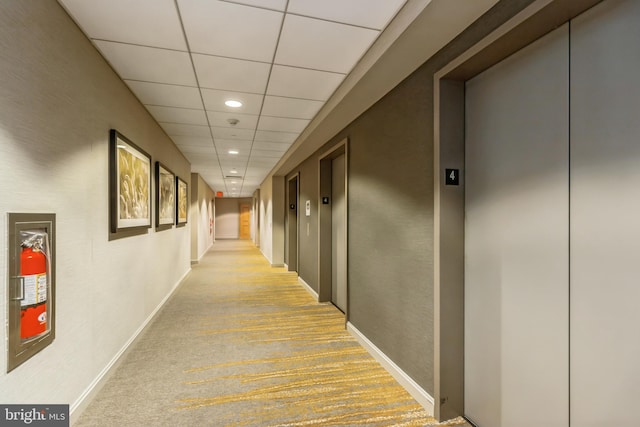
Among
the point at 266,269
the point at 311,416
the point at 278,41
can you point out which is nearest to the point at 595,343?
the point at 311,416

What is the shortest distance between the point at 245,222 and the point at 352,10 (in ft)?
55.9

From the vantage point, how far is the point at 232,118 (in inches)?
151

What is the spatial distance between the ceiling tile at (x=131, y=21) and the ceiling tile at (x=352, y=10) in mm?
784

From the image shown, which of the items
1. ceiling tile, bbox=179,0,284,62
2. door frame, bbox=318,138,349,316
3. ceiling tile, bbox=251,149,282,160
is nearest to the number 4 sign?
ceiling tile, bbox=179,0,284,62

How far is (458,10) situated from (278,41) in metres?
1.19

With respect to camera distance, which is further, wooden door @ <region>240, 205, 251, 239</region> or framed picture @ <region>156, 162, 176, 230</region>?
wooden door @ <region>240, 205, 251, 239</region>

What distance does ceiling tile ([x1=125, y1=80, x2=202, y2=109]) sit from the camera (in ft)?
9.60

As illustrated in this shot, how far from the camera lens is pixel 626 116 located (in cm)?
122

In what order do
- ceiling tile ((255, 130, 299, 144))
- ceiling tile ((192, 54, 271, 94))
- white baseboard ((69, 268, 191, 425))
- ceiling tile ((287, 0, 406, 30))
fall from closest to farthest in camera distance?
ceiling tile ((287, 0, 406, 30)), white baseboard ((69, 268, 191, 425)), ceiling tile ((192, 54, 271, 94)), ceiling tile ((255, 130, 299, 144))

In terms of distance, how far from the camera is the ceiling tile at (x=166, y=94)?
293 cm

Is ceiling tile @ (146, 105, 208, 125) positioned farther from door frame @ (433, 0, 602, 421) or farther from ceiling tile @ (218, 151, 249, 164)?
door frame @ (433, 0, 602, 421)

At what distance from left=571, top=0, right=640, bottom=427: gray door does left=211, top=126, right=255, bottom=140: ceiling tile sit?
12.6ft

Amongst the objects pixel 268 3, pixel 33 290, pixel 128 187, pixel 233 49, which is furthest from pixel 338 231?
pixel 33 290

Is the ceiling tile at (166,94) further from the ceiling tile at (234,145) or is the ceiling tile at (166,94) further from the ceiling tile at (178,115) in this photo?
the ceiling tile at (234,145)
